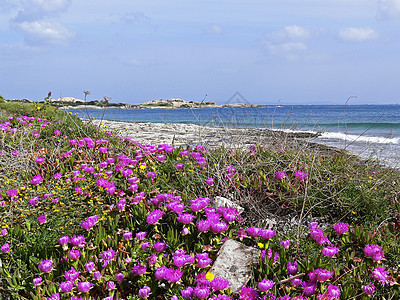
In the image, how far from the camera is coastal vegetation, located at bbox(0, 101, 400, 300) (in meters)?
2.77

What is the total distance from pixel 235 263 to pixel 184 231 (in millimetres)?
553

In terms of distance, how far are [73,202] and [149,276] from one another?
1531 mm

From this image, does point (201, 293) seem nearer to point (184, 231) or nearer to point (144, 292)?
point (144, 292)

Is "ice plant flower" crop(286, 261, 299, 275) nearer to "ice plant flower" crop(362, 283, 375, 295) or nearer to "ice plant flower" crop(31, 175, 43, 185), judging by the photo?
"ice plant flower" crop(362, 283, 375, 295)

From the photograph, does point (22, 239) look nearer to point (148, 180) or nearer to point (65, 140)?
point (148, 180)

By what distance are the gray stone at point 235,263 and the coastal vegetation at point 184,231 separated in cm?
7

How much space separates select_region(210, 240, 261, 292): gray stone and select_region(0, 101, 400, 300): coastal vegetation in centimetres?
7

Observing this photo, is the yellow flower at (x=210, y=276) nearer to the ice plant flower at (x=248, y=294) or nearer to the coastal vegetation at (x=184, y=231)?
the coastal vegetation at (x=184, y=231)

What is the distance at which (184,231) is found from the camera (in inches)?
128

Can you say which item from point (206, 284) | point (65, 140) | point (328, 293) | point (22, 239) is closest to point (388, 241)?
point (328, 293)

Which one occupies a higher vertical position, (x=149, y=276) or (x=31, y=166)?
(x=31, y=166)

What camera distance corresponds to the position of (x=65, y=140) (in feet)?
21.3

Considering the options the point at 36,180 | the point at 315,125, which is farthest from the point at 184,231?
the point at 315,125

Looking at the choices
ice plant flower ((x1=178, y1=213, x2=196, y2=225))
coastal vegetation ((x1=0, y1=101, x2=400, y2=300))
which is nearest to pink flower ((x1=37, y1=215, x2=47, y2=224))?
coastal vegetation ((x1=0, y1=101, x2=400, y2=300))
